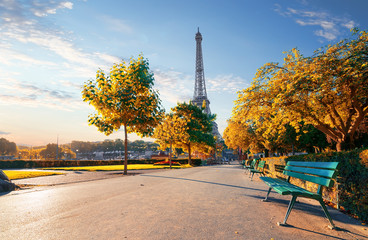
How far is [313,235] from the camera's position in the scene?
12.2 feet

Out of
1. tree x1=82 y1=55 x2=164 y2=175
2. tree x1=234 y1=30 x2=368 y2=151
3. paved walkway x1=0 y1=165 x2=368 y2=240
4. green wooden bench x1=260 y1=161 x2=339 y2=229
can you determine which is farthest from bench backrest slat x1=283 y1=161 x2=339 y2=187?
tree x1=82 y1=55 x2=164 y2=175

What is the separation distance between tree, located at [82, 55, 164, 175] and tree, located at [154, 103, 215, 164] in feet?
49.1

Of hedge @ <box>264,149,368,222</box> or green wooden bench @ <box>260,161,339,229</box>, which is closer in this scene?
green wooden bench @ <box>260,161,339,229</box>

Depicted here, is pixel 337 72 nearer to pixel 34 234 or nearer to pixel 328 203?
pixel 328 203

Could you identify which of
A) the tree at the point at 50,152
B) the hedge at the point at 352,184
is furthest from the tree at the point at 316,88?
the tree at the point at 50,152

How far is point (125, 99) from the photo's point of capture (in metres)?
16.0

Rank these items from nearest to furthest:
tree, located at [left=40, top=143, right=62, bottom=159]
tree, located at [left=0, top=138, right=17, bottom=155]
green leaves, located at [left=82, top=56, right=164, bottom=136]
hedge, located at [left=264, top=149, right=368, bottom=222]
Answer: hedge, located at [left=264, top=149, right=368, bottom=222], green leaves, located at [left=82, top=56, right=164, bottom=136], tree, located at [left=40, top=143, right=62, bottom=159], tree, located at [left=0, top=138, right=17, bottom=155]

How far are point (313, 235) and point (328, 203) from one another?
10.9 ft

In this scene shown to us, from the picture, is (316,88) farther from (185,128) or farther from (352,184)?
(185,128)

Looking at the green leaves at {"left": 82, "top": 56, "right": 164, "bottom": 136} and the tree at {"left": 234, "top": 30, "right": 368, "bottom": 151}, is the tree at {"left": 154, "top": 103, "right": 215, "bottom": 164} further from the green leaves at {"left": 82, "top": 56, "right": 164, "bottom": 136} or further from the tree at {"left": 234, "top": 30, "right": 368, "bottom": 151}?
the tree at {"left": 234, "top": 30, "right": 368, "bottom": 151}

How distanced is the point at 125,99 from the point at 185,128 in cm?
2061

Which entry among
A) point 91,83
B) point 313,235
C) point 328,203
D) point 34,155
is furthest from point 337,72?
point 34,155

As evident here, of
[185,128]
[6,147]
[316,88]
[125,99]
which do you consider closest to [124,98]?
[125,99]

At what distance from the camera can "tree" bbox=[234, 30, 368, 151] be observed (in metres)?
10.4
